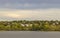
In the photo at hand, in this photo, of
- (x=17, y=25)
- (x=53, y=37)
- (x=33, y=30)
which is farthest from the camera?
(x=17, y=25)

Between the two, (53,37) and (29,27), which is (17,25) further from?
(53,37)

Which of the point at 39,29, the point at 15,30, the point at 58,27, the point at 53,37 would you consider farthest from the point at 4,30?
the point at 53,37

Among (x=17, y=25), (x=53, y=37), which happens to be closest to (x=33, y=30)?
(x=17, y=25)

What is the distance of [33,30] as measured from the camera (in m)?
88.0

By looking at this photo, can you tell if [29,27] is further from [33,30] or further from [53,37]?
[53,37]

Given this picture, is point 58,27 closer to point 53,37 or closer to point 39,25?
point 39,25

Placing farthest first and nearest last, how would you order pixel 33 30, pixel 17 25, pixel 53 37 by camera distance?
1. pixel 17 25
2. pixel 33 30
3. pixel 53 37

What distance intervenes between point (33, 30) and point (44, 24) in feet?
20.8

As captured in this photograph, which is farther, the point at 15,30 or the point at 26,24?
the point at 26,24

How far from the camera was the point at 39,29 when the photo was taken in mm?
88625

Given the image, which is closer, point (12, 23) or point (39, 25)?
point (39, 25)

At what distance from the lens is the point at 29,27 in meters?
90.1

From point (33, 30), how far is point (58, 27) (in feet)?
27.8

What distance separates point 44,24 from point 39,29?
5.12m
